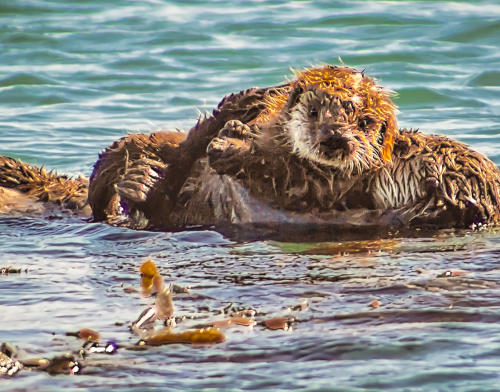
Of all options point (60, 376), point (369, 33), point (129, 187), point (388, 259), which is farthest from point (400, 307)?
point (369, 33)

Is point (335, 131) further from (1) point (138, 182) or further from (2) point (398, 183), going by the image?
(1) point (138, 182)

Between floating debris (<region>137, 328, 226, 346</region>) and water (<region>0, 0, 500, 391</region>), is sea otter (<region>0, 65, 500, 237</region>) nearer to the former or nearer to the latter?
water (<region>0, 0, 500, 391</region>)

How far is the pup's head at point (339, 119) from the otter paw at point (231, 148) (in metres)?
0.24

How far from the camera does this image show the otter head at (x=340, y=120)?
5.05 metres

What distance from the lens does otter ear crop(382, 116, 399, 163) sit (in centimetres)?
529

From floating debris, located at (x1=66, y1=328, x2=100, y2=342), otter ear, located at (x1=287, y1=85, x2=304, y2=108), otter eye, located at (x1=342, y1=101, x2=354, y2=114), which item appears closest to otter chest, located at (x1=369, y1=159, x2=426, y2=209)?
otter eye, located at (x1=342, y1=101, x2=354, y2=114)

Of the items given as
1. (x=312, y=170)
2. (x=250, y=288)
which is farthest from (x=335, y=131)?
(x=250, y=288)

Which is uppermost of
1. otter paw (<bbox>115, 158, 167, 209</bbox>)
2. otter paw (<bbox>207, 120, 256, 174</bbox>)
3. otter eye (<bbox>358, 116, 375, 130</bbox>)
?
otter eye (<bbox>358, 116, 375, 130</bbox>)

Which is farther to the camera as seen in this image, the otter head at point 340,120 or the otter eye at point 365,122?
the otter eye at point 365,122

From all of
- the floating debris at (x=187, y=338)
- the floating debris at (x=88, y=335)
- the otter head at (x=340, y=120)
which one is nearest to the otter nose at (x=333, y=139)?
the otter head at (x=340, y=120)

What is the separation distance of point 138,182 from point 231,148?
60 centimetres

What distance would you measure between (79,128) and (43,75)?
7.38ft

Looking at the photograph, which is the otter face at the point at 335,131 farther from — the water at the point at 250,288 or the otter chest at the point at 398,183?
the water at the point at 250,288

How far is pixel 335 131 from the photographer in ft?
16.4
